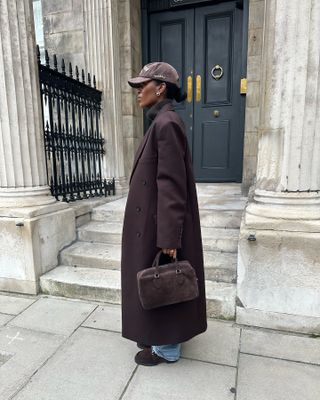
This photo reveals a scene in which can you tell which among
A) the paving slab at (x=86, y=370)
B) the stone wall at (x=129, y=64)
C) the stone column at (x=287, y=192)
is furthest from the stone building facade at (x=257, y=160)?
the paving slab at (x=86, y=370)

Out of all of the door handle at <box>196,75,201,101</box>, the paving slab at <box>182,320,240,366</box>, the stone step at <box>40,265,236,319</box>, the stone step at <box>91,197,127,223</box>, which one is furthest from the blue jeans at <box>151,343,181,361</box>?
the door handle at <box>196,75,201,101</box>

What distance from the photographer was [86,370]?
6.98ft

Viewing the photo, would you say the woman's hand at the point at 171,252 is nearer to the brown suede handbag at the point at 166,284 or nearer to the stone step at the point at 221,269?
the brown suede handbag at the point at 166,284

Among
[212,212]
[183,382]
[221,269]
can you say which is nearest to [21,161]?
[212,212]

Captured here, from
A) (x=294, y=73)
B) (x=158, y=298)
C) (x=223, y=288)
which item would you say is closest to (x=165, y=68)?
(x=294, y=73)

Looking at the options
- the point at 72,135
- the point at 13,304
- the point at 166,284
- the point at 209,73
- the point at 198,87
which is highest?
the point at 209,73

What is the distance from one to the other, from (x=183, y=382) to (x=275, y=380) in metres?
0.61

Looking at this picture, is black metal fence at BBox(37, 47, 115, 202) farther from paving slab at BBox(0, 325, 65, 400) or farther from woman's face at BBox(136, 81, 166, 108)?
woman's face at BBox(136, 81, 166, 108)

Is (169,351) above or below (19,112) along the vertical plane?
below

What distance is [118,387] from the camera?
196 cm

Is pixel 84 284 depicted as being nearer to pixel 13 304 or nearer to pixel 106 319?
pixel 106 319

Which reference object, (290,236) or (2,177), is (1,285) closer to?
(2,177)

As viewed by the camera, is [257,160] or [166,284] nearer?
[166,284]

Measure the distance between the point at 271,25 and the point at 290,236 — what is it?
1.74m
